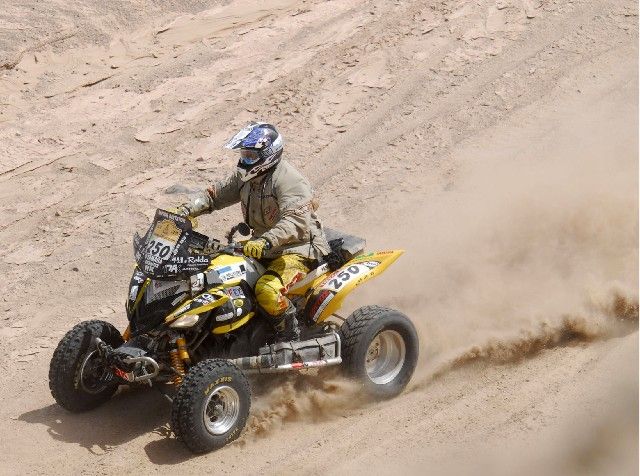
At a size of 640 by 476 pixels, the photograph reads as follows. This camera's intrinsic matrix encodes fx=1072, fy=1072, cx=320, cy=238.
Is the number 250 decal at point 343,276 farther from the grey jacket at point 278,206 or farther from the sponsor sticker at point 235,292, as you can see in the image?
the sponsor sticker at point 235,292

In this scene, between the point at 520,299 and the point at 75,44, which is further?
the point at 75,44

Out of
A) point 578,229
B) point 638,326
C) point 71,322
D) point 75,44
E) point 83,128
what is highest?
point 75,44

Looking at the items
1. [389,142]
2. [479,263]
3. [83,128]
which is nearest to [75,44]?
[83,128]

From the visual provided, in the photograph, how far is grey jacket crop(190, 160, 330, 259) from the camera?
828cm

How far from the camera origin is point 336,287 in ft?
28.4

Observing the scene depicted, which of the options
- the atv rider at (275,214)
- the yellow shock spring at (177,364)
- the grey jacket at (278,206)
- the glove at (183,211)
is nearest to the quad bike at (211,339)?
the yellow shock spring at (177,364)

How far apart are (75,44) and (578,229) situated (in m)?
8.17

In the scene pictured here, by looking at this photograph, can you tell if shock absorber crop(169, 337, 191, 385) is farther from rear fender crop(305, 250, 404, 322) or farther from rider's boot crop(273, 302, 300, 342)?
rear fender crop(305, 250, 404, 322)

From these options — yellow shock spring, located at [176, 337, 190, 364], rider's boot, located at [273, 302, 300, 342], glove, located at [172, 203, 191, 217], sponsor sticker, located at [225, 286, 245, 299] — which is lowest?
rider's boot, located at [273, 302, 300, 342]

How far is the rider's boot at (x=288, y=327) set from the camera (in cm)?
840

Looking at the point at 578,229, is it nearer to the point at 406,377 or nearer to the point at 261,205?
the point at 406,377

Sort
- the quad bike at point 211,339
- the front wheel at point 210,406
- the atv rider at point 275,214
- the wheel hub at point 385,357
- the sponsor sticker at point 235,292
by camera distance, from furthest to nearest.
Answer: the wheel hub at point 385,357
the atv rider at point 275,214
the sponsor sticker at point 235,292
the quad bike at point 211,339
the front wheel at point 210,406

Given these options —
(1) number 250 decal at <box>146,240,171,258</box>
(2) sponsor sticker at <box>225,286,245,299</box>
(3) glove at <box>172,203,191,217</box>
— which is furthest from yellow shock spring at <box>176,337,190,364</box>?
(3) glove at <box>172,203,191,217</box>

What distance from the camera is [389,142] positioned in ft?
43.2
